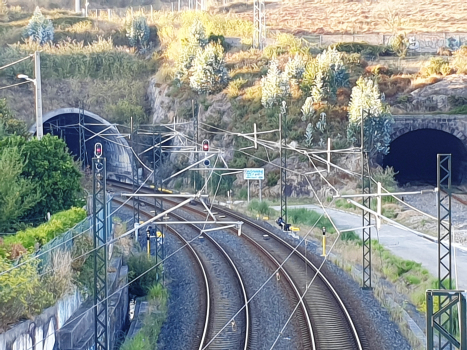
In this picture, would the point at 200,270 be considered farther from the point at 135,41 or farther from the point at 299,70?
the point at 135,41

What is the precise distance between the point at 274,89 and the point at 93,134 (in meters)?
13.0

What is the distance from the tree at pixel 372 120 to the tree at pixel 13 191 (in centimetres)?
2496

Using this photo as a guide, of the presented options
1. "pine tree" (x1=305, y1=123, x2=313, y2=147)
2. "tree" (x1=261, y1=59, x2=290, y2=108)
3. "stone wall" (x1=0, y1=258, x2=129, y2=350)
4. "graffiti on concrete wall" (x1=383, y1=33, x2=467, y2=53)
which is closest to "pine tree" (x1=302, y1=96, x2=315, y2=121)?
"pine tree" (x1=305, y1=123, x2=313, y2=147)

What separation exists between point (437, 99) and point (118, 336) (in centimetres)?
3461

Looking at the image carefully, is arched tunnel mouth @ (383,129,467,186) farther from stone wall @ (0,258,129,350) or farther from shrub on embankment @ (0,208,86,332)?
shrub on embankment @ (0,208,86,332)

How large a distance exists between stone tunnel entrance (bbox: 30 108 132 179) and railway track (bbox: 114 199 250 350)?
15.3 meters

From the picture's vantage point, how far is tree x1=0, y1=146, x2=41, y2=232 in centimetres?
1827

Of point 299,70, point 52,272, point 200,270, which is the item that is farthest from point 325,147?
point 52,272

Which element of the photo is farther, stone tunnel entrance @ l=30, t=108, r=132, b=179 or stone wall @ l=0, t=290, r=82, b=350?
stone tunnel entrance @ l=30, t=108, r=132, b=179

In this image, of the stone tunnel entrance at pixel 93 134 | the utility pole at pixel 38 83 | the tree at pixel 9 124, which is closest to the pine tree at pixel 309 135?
the stone tunnel entrance at pixel 93 134

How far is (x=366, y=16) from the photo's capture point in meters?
73.8

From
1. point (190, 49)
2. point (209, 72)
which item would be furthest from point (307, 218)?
point (190, 49)

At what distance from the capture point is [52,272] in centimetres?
1388

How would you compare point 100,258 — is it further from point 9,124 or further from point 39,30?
point 39,30
